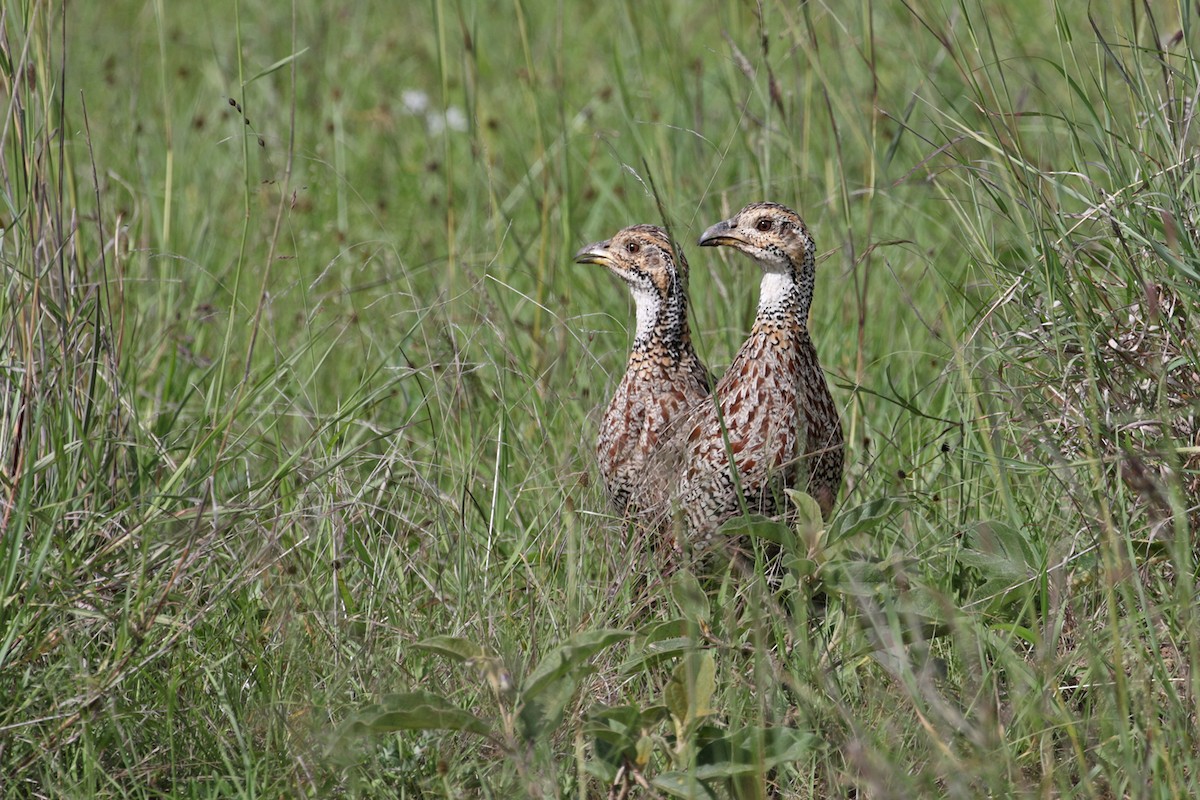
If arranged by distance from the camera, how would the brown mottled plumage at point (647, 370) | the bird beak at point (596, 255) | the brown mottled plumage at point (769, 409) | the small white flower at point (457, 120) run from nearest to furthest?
the brown mottled plumage at point (769, 409) → the brown mottled plumage at point (647, 370) → the bird beak at point (596, 255) → the small white flower at point (457, 120)

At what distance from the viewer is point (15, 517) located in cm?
324

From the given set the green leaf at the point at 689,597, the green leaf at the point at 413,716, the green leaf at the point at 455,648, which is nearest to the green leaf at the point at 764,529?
the green leaf at the point at 689,597

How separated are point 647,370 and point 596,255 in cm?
46

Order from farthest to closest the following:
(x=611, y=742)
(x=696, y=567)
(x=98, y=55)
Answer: (x=98, y=55)
(x=696, y=567)
(x=611, y=742)

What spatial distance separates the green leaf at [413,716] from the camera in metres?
2.76

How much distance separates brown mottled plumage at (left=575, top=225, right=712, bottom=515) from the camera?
4285mm

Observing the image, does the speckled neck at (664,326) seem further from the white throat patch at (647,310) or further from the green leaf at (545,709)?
the green leaf at (545,709)

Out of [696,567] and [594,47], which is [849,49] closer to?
[594,47]

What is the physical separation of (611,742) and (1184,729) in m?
1.13

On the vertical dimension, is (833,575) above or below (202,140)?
below

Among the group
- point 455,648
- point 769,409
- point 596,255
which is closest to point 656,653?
point 455,648

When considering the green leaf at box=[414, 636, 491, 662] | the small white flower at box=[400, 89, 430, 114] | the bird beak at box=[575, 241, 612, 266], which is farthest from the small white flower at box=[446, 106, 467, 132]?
the green leaf at box=[414, 636, 491, 662]

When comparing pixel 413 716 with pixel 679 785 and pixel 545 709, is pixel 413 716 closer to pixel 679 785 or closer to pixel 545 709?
pixel 545 709

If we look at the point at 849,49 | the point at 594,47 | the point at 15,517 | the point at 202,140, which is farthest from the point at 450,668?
the point at 594,47
